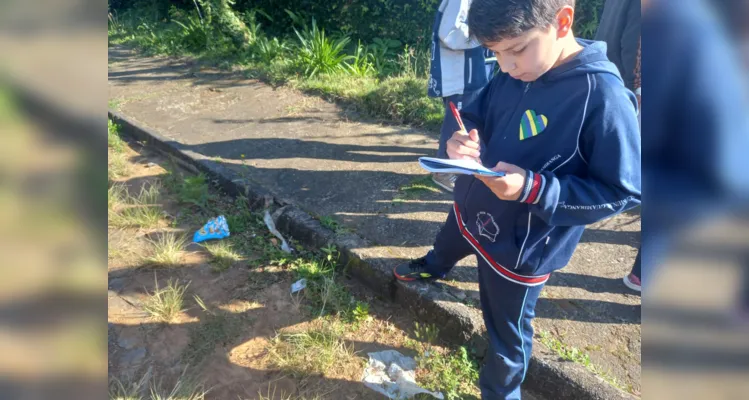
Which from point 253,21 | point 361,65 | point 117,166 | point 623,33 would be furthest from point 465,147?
point 253,21

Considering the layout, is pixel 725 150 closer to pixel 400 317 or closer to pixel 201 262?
pixel 400 317

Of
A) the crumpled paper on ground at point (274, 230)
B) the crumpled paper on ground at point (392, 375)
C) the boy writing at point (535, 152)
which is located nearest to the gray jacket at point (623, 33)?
the boy writing at point (535, 152)

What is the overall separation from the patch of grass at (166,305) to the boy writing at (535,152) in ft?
5.71

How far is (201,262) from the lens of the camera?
11.2 feet

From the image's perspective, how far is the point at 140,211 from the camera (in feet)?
12.5

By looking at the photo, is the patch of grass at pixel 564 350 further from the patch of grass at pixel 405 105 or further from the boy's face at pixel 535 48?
the patch of grass at pixel 405 105

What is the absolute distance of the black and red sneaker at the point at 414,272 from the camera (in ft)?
9.53

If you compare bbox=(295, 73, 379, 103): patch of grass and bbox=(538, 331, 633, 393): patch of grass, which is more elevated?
bbox=(295, 73, 379, 103): patch of grass

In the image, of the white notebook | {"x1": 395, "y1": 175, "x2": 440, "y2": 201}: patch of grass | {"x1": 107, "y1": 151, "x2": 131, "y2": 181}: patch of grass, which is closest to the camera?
the white notebook

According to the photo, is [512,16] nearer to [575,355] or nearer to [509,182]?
[509,182]

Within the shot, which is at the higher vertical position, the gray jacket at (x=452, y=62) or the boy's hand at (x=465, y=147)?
the gray jacket at (x=452, y=62)

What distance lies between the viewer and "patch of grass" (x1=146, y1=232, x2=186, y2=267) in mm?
3318

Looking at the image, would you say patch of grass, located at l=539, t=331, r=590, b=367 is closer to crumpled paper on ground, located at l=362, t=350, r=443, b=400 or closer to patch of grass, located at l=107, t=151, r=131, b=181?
crumpled paper on ground, located at l=362, t=350, r=443, b=400

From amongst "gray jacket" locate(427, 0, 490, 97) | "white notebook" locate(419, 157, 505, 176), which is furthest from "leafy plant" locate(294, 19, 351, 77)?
"white notebook" locate(419, 157, 505, 176)
